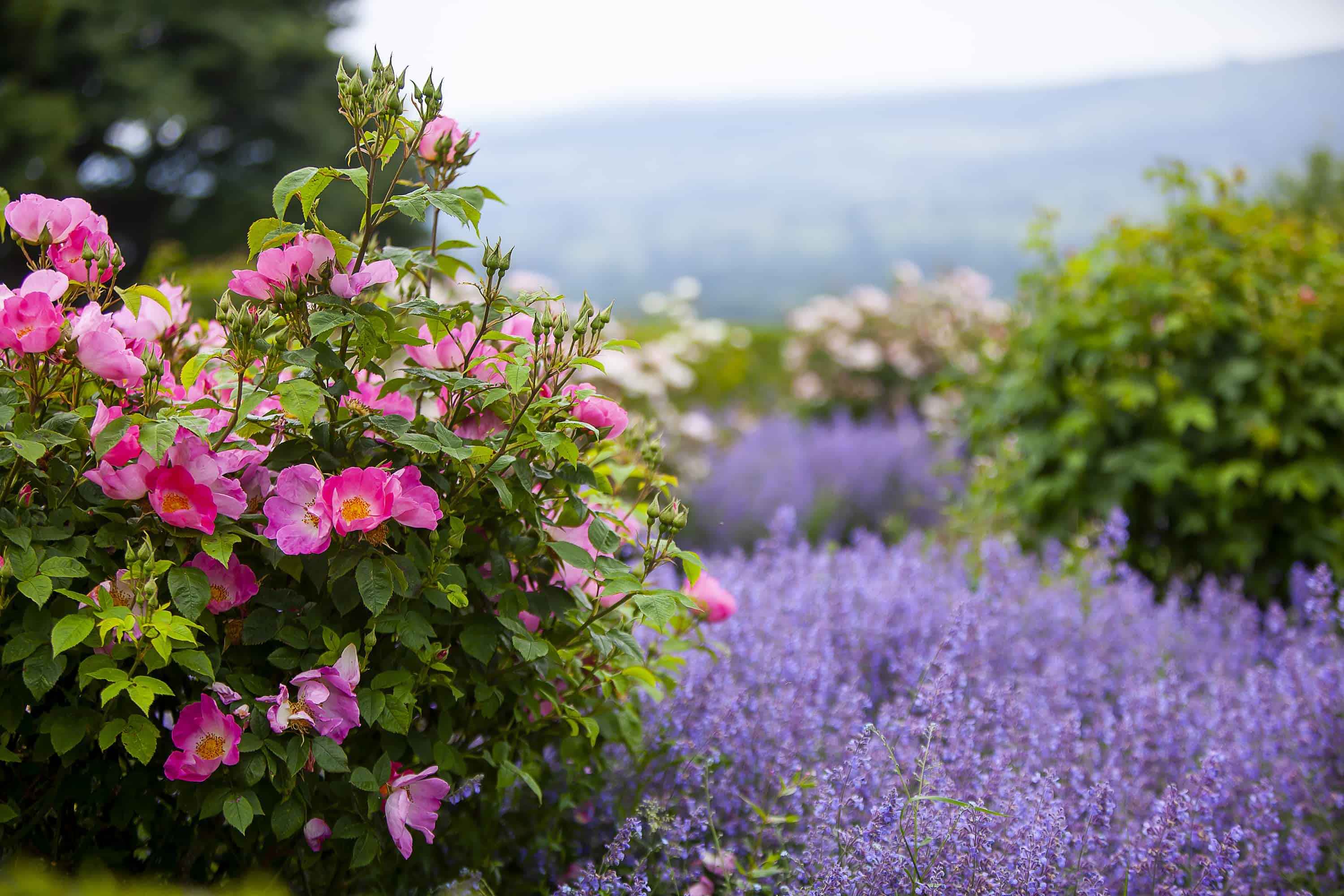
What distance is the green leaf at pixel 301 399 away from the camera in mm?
1068

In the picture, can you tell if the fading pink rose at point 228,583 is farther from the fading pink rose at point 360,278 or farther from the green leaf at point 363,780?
the fading pink rose at point 360,278

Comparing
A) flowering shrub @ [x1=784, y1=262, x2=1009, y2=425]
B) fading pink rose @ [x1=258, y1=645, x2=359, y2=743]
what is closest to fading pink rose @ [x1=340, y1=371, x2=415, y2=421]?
fading pink rose @ [x1=258, y1=645, x2=359, y2=743]

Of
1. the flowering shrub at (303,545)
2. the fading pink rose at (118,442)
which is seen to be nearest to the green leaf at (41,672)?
the flowering shrub at (303,545)

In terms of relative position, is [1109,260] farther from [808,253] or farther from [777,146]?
[777,146]

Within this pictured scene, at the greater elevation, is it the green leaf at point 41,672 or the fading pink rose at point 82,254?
the fading pink rose at point 82,254

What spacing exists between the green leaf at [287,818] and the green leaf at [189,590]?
266mm

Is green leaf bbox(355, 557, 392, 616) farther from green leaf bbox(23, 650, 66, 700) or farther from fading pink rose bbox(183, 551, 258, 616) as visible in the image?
green leaf bbox(23, 650, 66, 700)

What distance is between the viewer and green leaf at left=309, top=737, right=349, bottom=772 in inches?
44.2

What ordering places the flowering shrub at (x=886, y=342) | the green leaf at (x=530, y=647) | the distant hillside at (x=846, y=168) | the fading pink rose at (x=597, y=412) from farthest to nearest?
the distant hillside at (x=846, y=168)
the flowering shrub at (x=886, y=342)
the fading pink rose at (x=597, y=412)
the green leaf at (x=530, y=647)

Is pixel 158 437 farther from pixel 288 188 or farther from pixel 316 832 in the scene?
pixel 316 832

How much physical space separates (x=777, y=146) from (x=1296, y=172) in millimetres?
120187

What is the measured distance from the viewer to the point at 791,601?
2.44m

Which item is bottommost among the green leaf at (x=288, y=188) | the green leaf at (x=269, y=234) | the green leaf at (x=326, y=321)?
the green leaf at (x=326, y=321)

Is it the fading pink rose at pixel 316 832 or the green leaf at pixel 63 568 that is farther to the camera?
the fading pink rose at pixel 316 832
